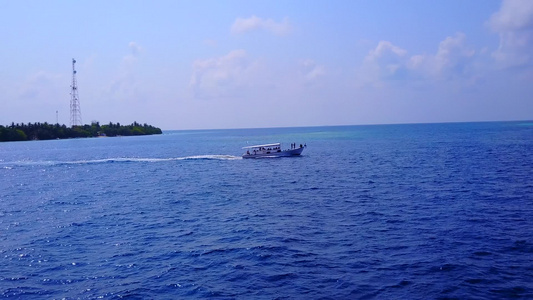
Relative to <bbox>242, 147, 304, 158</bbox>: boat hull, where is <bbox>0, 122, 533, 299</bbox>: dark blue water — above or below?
below

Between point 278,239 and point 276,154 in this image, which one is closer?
point 278,239

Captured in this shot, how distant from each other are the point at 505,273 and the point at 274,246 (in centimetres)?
1293

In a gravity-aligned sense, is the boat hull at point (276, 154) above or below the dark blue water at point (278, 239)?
above

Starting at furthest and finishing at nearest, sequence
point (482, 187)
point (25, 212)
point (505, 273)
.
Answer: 1. point (482, 187)
2. point (25, 212)
3. point (505, 273)

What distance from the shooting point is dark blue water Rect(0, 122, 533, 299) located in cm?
2073

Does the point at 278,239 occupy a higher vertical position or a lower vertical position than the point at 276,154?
lower

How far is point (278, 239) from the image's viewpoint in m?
28.6

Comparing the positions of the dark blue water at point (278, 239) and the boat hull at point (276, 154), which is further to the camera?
the boat hull at point (276, 154)

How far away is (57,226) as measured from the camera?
34375 millimetres

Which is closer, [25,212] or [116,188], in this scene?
[25,212]

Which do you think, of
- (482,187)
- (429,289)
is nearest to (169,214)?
(429,289)

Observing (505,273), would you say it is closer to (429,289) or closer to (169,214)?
(429,289)

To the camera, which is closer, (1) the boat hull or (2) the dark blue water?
(2) the dark blue water

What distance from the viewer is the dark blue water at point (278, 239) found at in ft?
68.0
